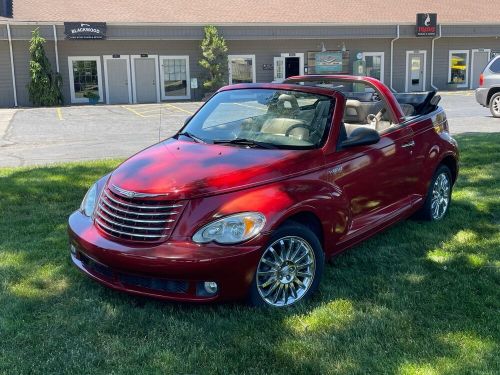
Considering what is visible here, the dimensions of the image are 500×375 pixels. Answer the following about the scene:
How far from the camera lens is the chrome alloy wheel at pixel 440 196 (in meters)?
5.84

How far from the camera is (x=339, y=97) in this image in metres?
4.71

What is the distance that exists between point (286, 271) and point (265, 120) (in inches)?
56.3

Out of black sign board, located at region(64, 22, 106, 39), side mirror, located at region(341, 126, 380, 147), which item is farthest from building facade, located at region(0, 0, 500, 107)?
side mirror, located at region(341, 126, 380, 147)

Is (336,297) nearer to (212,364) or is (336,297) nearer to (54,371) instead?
(212,364)

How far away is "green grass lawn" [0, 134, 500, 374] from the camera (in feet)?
10.5

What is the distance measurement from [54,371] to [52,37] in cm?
2388

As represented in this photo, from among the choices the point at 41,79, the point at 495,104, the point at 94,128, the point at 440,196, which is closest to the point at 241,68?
the point at 41,79

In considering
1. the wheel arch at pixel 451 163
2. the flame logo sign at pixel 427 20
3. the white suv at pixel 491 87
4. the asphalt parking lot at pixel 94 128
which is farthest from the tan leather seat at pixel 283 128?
the flame logo sign at pixel 427 20

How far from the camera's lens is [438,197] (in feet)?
19.4

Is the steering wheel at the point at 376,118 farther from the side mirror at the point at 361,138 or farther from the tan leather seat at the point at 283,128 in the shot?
the tan leather seat at the point at 283,128

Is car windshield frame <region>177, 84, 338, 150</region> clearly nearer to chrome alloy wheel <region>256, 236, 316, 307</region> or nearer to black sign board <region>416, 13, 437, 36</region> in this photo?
chrome alloy wheel <region>256, 236, 316, 307</region>

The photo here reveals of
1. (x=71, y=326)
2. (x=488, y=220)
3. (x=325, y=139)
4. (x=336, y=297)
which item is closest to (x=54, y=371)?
(x=71, y=326)

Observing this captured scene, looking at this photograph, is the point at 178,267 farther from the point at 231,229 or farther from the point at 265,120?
the point at 265,120

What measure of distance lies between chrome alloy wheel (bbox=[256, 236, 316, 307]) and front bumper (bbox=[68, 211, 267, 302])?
0.16 metres
